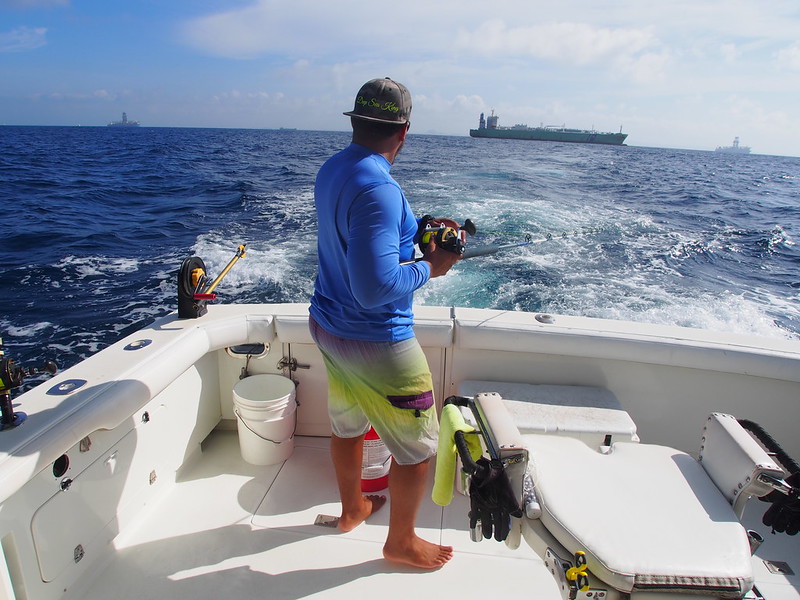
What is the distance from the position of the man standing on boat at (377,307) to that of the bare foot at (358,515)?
0.16 meters

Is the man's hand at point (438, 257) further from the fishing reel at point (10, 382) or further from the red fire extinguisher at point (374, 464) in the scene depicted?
the fishing reel at point (10, 382)

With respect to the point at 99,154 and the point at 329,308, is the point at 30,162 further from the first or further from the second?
the point at 329,308

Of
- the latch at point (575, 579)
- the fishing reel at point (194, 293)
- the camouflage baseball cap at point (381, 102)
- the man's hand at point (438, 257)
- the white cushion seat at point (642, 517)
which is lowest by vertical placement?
the latch at point (575, 579)

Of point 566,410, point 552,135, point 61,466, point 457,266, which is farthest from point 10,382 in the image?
point 552,135

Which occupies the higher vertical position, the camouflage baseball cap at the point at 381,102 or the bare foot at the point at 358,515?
the camouflage baseball cap at the point at 381,102

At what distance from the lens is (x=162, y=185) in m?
13.9

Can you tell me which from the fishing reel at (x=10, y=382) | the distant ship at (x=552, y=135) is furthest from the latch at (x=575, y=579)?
the distant ship at (x=552, y=135)

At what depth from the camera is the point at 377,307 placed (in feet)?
4.58

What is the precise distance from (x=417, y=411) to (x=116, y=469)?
3.50ft

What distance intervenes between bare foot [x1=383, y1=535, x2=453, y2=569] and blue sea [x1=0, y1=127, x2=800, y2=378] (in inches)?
90.2

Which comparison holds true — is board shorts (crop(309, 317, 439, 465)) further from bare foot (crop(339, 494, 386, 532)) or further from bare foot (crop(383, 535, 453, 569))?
bare foot (crop(339, 494, 386, 532))

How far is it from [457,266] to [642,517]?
484 cm

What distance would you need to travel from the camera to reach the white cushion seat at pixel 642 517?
1.10m

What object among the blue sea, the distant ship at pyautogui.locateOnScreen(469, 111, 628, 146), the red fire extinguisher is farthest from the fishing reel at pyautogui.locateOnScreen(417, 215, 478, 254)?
the distant ship at pyautogui.locateOnScreen(469, 111, 628, 146)
